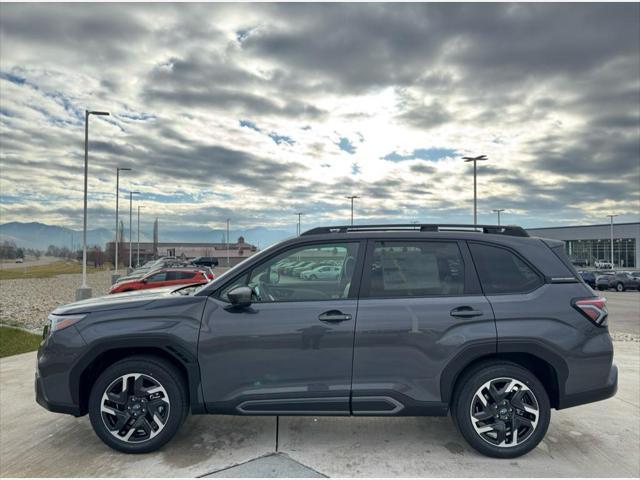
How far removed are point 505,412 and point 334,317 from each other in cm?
157

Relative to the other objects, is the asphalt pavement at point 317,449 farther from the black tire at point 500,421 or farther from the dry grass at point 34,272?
the dry grass at point 34,272

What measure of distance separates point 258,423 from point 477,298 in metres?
2.36

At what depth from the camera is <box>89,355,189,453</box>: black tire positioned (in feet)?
11.9

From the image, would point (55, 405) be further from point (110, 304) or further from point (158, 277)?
point (158, 277)

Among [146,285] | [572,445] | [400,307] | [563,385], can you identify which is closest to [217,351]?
[400,307]

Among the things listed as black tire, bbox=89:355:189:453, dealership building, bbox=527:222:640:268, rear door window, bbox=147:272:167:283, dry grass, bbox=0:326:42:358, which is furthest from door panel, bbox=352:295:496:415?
dealership building, bbox=527:222:640:268

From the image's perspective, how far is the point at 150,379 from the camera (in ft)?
11.9

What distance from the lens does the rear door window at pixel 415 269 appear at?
12.2 ft

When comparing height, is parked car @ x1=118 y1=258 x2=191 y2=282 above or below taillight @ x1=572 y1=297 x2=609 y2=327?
below

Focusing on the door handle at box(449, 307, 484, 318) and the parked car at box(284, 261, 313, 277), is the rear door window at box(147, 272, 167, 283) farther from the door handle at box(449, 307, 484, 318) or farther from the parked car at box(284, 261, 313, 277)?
the door handle at box(449, 307, 484, 318)

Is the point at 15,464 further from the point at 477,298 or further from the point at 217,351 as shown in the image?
the point at 477,298

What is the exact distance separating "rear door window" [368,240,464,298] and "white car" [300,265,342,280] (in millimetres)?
318

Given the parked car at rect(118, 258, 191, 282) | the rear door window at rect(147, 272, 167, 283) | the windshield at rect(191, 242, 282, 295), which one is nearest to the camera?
the windshield at rect(191, 242, 282, 295)

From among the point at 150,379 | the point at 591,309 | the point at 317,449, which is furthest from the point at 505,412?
the point at 150,379
